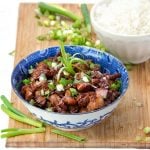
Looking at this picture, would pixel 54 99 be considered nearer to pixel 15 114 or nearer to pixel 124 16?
pixel 15 114

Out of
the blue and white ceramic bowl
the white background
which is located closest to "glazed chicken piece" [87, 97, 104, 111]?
the blue and white ceramic bowl

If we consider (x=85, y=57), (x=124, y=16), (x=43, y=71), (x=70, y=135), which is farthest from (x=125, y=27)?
(x=70, y=135)

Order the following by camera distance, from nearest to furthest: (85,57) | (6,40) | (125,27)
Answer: (85,57)
(125,27)
(6,40)

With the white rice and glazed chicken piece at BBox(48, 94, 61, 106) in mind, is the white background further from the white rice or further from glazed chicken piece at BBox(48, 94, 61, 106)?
the white rice

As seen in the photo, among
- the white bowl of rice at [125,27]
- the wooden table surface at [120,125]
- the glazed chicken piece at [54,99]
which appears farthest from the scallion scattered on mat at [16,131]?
the white bowl of rice at [125,27]

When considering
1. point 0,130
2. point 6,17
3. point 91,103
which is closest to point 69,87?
point 91,103

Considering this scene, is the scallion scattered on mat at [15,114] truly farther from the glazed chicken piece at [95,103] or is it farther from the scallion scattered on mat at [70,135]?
the glazed chicken piece at [95,103]
